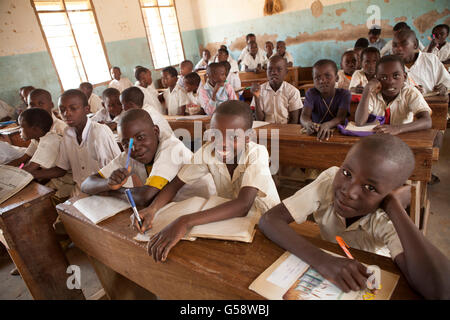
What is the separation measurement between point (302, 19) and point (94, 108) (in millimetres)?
5915

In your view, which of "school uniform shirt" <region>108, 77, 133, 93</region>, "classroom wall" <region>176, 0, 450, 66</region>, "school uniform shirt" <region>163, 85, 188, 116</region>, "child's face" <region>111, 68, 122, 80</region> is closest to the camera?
"school uniform shirt" <region>163, 85, 188, 116</region>

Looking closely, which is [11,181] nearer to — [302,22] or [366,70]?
[366,70]

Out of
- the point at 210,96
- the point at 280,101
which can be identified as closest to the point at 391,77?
the point at 280,101

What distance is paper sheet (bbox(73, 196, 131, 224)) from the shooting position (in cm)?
121

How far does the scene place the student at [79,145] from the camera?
6.84 feet

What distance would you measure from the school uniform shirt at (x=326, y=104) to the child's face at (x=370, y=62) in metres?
0.97

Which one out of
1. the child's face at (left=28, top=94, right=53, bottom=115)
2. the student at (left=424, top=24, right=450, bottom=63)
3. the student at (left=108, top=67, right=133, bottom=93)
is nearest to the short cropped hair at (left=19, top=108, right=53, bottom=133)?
the child's face at (left=28, top=94, right=53, bottom=115)

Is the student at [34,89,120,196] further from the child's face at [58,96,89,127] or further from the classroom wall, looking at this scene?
the classroom wall

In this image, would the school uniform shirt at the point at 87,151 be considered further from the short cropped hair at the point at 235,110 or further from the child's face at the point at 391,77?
the child's face at the point at 391,77

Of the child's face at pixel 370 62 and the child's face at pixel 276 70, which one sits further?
the child's face at pixel 370 62

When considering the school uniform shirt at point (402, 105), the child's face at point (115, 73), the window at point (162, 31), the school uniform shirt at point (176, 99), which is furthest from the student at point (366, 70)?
the window at point (162, 31)

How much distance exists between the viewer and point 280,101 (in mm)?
2936

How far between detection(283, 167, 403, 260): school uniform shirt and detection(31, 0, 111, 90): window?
698 cm
